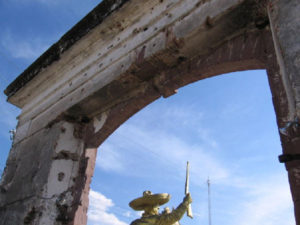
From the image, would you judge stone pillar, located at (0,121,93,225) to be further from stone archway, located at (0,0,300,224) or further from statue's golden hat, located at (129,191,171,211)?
statue's golden hat, located at (129,191,171,211)

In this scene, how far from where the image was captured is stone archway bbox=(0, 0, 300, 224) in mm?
2261

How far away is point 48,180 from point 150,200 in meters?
1.15

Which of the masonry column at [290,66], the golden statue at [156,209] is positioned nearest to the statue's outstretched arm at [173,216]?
the golden statue at [156,209]

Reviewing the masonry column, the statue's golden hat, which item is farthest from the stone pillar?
the masonry column

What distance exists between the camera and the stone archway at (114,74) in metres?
2.26

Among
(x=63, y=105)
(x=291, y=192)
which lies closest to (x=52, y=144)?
(x=63, y=105)

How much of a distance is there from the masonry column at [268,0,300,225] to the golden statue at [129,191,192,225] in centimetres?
181

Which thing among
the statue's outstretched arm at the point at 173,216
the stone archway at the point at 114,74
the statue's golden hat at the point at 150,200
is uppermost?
the stone archway at the point at 114,74

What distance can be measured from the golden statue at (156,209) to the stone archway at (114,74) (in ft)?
2.08

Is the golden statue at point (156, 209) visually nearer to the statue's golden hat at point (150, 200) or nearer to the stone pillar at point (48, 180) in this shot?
the statue's golden hat at point (150, 200)

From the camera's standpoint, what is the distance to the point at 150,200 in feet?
11.6

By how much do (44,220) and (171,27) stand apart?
7.76ft

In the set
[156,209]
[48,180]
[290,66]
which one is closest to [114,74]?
[48,180]

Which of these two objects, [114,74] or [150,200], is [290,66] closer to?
[114,74]
